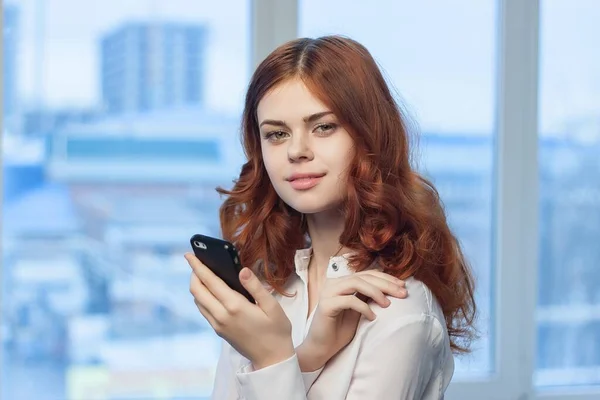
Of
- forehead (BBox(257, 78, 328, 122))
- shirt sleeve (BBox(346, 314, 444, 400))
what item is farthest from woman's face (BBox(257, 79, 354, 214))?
shirt sleeve (BBox(346, 314, 444, 400))

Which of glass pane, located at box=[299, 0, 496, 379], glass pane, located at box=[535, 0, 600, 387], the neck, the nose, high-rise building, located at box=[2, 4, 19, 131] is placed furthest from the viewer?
glass pane, located at box=[535, 0, 600, 387]

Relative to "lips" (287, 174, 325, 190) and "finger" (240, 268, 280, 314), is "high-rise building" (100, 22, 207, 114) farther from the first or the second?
"finger" (240, 268, 280, 314)

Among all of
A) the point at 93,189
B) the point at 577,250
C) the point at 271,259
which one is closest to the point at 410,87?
the point at 577,250

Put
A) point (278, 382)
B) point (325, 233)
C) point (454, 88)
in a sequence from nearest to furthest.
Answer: point (278, 382) → point (325, 233) → point (454, 88)

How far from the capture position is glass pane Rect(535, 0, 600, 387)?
2.99 meters

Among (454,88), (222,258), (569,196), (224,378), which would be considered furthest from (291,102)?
(569,196)

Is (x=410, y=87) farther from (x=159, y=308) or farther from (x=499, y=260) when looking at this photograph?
(x=159, y=308)

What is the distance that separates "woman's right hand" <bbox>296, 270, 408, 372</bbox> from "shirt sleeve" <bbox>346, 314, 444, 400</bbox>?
41mm

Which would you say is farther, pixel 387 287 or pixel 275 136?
pixel 275 136

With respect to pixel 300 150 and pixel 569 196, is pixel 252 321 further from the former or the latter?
pixel 569 196

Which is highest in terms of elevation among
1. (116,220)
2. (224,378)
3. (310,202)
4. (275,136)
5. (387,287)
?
(275,136)

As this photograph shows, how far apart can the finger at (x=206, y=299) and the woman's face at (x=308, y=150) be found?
205 mm

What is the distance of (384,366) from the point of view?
119cm

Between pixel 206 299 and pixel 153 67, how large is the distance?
5.64 feet
